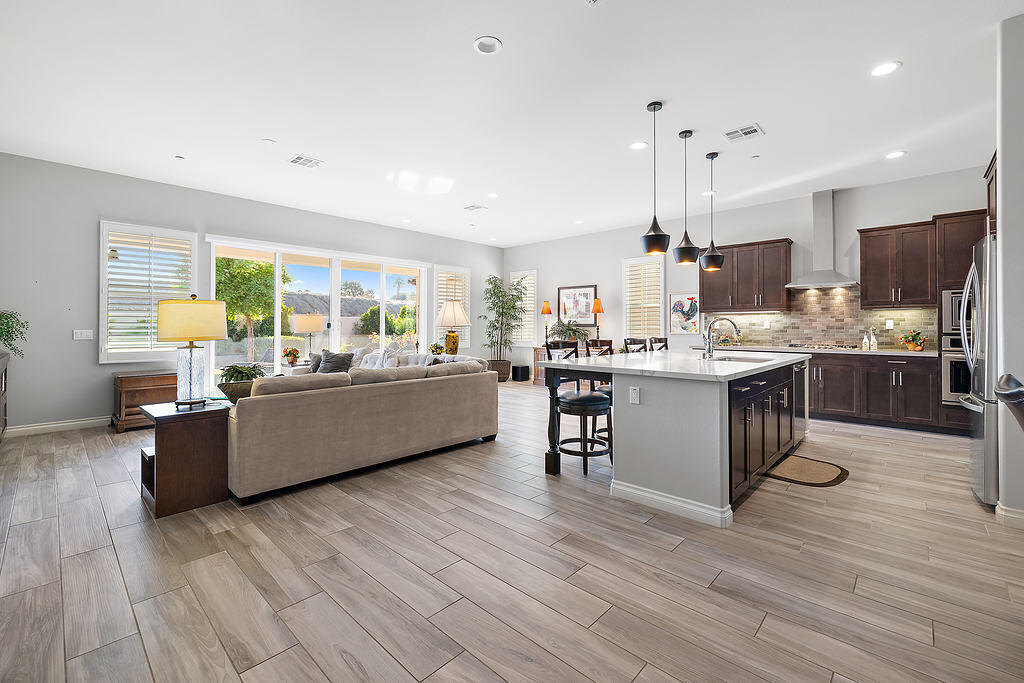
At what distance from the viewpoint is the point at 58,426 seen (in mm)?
5059

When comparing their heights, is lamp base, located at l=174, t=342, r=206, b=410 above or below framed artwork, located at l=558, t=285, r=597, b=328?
below

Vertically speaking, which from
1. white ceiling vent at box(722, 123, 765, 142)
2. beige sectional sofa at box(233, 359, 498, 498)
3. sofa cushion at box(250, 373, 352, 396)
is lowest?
beige sectional sofa at box(233, 359, 498, 498)

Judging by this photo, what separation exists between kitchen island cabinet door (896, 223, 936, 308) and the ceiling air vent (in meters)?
6.65

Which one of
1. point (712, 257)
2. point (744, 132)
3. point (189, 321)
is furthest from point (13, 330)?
point (744, 132)

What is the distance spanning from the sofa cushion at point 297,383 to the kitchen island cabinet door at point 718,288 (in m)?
5.33

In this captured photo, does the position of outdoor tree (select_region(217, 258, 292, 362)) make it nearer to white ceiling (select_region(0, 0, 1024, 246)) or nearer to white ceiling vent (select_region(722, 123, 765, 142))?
white ceiling (select_region(0, 0, 1024, 246))

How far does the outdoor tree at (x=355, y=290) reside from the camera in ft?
25.0

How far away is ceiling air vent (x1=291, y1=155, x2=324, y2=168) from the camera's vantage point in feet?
15.9

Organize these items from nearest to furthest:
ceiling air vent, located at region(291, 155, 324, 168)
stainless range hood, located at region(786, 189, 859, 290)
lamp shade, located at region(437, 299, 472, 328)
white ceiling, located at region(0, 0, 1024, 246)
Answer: white ceiling, located at region(0, 0, 1024, 246)
ceiling air vent, located at region(291, 155, 324, 168)
stainless range hood, located at region(786, 189, 859, 290)
lamp shade, located at region(437, 299, 472, 328)

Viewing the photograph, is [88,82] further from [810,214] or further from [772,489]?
[810,214]

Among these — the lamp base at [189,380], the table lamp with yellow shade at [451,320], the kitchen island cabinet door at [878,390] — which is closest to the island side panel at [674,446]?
the lamp base at [189,380]

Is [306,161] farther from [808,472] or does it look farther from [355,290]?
[808,472]

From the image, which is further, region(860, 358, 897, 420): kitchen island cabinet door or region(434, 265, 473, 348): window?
region(434, 265, 473, 348): window

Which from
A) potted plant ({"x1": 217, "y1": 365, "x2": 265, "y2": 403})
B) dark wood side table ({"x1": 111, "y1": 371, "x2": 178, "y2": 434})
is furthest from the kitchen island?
dark wood side table ({"x1": 111, "y1": 371, "x2": 178, "y2": 434})
